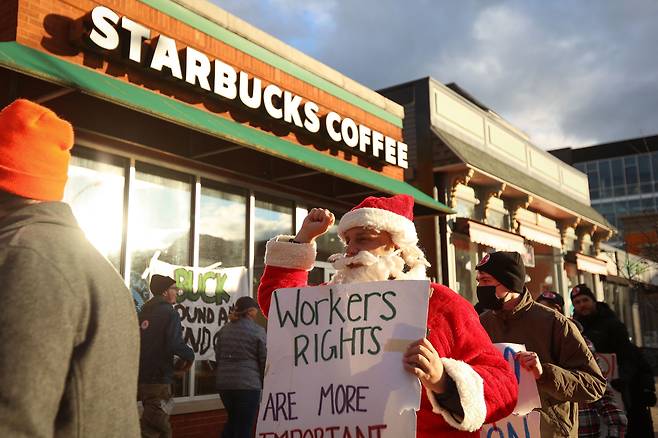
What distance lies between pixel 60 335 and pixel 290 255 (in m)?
1.75

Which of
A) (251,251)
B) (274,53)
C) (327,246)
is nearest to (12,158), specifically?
(251,251)

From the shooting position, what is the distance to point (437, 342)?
239 cm

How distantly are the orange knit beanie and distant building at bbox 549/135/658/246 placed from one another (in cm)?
5801

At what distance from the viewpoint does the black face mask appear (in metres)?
4.20

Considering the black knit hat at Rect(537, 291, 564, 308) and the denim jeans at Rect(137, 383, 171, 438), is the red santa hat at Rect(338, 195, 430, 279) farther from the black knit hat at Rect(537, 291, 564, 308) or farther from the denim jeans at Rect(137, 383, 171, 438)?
the denim jeans at Rect(137, 383, 171, 438)

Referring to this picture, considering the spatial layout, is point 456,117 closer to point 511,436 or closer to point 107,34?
point 107,34

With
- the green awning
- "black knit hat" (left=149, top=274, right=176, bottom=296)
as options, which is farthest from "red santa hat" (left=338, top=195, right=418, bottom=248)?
"black knit hat" (left=149, top=274, right=176, bottom=296)

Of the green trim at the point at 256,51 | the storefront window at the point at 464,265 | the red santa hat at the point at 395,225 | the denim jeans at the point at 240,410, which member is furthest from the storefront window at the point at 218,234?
the storefront window at the point at 464,265

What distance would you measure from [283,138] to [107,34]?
356 centimetres

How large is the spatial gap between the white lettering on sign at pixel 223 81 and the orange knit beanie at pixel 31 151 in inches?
240

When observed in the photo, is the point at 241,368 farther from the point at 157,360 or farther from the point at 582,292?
the point at 582,292

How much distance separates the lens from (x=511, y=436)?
131 inches

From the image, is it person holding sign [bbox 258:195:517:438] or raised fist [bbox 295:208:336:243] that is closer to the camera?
person holding sign [bbox 258:195:517:438]

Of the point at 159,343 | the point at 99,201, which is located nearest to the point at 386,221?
the point at 159,343
